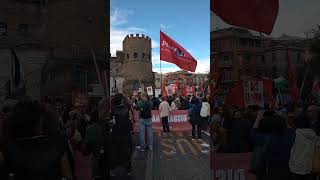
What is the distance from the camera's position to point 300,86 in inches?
202

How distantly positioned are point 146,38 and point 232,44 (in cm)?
96

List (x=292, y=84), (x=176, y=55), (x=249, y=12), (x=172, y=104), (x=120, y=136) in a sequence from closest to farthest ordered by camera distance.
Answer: (x=120, y=136)
(x=249, y=12)
(x=292, y=84)
(x=176, y=55)
(x=172, y=104)

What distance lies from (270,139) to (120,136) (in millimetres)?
1636

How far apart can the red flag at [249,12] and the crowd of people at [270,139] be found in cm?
92

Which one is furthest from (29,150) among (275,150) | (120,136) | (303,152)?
(303,152)

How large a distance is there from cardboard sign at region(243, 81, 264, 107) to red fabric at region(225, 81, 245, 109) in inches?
2.4

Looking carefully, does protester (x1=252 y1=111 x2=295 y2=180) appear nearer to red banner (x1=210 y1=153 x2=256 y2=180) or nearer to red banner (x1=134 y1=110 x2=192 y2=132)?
red banner (x1=210 y1=153 x2=256 y2=180)

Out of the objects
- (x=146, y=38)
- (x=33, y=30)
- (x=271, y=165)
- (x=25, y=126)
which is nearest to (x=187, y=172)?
(x=271, y=165)

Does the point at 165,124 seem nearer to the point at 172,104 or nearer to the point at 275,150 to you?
the point at 172,104

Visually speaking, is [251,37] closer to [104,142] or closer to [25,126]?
[104,142]


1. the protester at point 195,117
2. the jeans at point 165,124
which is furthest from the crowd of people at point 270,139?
the jeans at point 165,124

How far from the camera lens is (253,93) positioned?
189 inches

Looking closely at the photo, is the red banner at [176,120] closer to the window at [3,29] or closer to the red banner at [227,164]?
the red banner at [227,164]

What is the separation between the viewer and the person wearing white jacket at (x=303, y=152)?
4.67 metres
